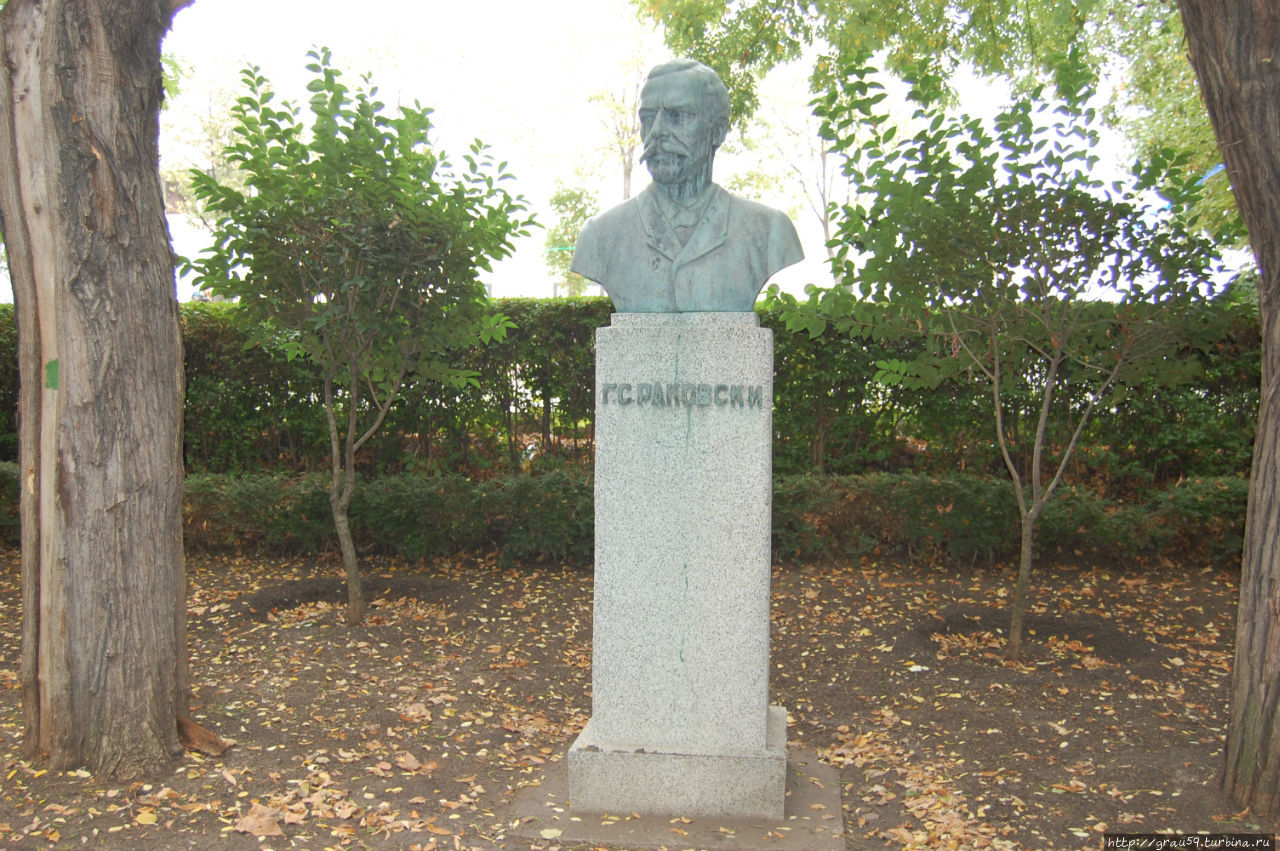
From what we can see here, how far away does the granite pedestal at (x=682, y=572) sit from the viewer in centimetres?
373

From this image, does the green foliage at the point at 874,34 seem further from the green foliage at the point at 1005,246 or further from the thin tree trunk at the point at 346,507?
the thin tree trunk at the point at 346,507

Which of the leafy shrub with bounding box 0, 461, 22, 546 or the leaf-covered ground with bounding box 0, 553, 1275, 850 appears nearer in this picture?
the leaf-covered ground with bounding box 0, 553, 1275, 850

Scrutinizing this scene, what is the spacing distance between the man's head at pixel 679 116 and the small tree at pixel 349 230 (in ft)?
8.34

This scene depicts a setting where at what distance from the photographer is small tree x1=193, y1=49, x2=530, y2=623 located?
19.2 ft

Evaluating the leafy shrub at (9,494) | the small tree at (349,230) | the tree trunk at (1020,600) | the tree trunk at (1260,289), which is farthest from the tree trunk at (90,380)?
the leafy shrub at (9,494)

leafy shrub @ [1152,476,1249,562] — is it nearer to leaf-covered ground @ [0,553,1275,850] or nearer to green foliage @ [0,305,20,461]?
leaf-covered ground @ [0,553,1275,850]

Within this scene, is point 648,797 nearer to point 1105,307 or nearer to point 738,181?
point 1105,307

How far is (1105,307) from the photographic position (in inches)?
222

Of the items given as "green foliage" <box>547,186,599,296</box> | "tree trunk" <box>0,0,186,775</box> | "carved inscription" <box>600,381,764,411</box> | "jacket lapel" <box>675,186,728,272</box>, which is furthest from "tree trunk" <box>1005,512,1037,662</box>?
"green foliage" <box>547,186,599,296</box>

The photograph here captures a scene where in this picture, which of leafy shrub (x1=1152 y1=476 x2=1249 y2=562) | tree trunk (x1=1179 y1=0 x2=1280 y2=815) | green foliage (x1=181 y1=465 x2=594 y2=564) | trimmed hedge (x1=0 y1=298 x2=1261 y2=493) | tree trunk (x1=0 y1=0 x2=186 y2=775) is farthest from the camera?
trimmed hedge (x1=0 y1=298 x2=1261 y2=493)

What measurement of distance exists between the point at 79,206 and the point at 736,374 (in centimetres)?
274

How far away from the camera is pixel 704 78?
3.71 metres

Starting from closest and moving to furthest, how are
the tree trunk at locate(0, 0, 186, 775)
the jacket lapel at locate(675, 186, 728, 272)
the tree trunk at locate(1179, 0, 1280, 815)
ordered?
1. the tree trunk at locate(1179, 0, 1280, 815)
2. the jacket lapel at locate(675, 186, 728, 272)
3. the tree trunk at locate(0, 0, 186, 775)

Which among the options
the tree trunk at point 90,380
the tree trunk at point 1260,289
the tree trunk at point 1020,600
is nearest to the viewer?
the tree trunk at point 1260,289
